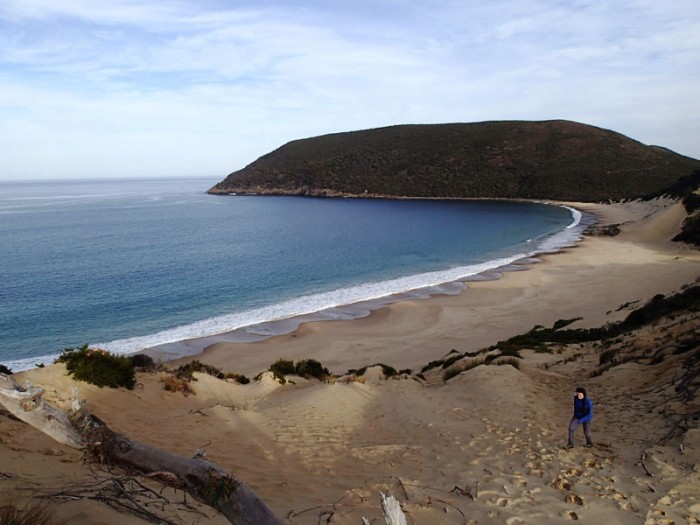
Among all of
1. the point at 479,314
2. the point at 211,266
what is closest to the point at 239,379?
the point at 479,314

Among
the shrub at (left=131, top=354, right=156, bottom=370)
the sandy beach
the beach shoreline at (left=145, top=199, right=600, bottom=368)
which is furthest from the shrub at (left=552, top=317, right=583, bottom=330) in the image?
the shrub at (left=131, top=354, right=156, bottom=370)

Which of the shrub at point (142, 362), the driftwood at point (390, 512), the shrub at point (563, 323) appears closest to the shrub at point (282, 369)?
the shrub at point (142, 362)

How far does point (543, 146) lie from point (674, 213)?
77.8m

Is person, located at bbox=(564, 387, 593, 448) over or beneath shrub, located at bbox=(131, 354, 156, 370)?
over

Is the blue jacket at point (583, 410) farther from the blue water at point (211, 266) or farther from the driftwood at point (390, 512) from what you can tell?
the blue water at point (211, 266)

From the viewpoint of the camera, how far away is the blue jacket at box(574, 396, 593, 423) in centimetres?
831

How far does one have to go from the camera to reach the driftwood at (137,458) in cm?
425

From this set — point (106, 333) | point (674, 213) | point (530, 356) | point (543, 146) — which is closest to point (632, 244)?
point (674, 213)

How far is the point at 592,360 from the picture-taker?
1430cm

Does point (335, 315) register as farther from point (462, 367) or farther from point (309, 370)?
point (462, 367)

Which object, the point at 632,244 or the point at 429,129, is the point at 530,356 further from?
the point at 429,129

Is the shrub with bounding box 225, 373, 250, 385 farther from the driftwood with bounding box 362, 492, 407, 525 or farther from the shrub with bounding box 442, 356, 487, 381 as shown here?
the driftwood with bounding box 362, 492, 407, 525

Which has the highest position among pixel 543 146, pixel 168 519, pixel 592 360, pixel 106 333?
pixel 543 146

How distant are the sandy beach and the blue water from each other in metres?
7.73
